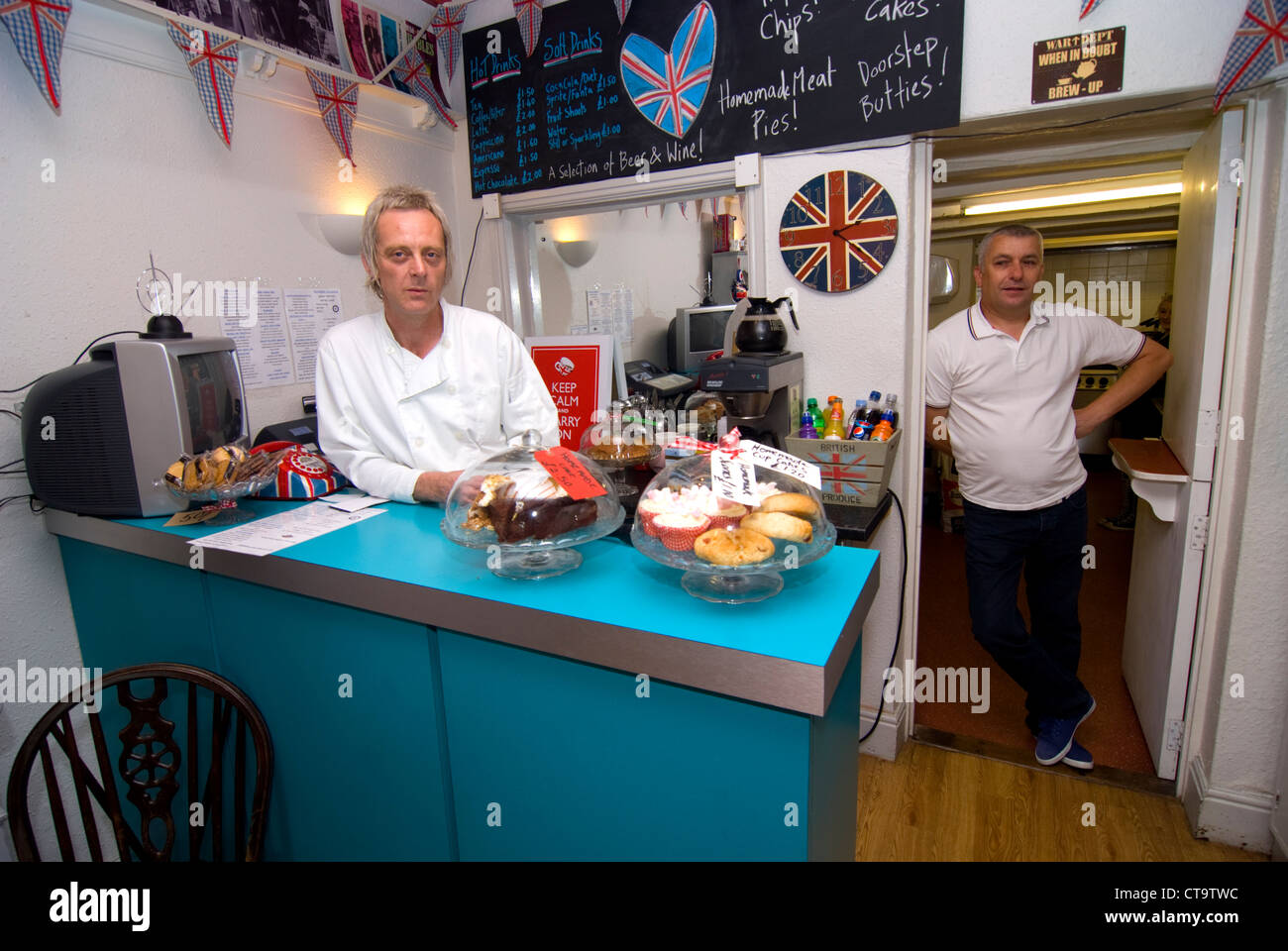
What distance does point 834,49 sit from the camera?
7.59 ft

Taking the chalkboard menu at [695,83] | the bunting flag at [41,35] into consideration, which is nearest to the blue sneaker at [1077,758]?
the chalkboard menu at [695,83]

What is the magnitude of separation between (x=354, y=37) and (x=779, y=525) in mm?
2865

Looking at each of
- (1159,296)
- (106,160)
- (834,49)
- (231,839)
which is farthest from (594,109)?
(1159,296)

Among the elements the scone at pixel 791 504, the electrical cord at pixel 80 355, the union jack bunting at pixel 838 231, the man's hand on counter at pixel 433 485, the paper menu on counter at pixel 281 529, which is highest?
the union jack bunting at pixel 838 231

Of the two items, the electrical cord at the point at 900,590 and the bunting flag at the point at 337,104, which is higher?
the bunting flag at the point at 337,104

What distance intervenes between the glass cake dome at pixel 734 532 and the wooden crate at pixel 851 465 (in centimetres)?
101

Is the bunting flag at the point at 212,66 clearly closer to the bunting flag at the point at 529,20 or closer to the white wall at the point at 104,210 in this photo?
the white wall at the point at 104,210

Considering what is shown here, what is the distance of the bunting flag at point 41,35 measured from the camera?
6.03ft

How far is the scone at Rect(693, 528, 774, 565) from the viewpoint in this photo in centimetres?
109

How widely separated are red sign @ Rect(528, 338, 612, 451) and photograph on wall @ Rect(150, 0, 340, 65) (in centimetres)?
139

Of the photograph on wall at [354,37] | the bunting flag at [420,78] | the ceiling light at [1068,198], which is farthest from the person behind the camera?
the ceiling light at [1068,198]

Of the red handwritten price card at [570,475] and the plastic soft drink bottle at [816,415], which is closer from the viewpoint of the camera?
the red handwritten price card at [570,475]
